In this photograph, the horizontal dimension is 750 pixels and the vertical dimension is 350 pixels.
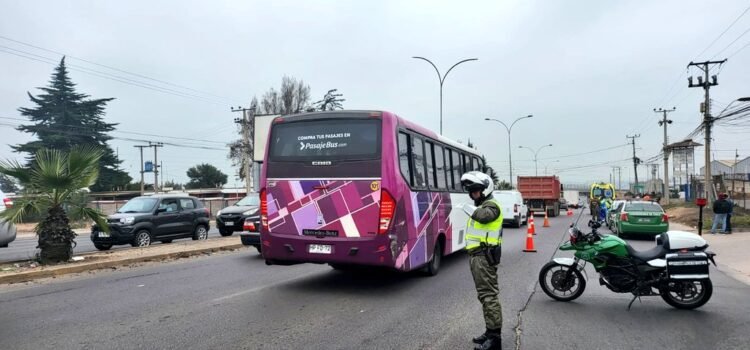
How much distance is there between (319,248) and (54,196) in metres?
6.01

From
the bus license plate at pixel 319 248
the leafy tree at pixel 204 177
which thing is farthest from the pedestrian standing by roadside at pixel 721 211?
the leafy tree at pixel 204 177

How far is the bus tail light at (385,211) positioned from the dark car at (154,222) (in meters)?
9.29

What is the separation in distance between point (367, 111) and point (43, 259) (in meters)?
7.25

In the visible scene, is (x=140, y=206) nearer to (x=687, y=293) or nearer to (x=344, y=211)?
(x=344, y=211)

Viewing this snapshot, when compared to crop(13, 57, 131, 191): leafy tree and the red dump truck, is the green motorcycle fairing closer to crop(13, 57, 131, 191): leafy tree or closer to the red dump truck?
the red dump truck

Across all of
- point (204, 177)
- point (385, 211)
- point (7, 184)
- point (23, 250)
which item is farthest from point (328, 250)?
point (204, 177)

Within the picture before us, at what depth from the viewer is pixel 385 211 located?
7719 millimetres

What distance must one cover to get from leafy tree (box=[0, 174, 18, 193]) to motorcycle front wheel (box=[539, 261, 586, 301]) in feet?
30.8

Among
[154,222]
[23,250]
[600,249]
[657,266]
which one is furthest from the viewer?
[23,250]

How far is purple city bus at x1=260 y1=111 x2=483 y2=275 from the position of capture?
777cm

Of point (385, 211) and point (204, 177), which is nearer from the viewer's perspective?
point (385, 211)

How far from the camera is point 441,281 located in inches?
365

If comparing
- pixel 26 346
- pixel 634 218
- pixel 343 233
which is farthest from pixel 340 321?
pixel 634 218

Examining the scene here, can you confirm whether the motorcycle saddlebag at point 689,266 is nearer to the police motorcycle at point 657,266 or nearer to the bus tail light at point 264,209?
the police motorcycle at point 657,266
